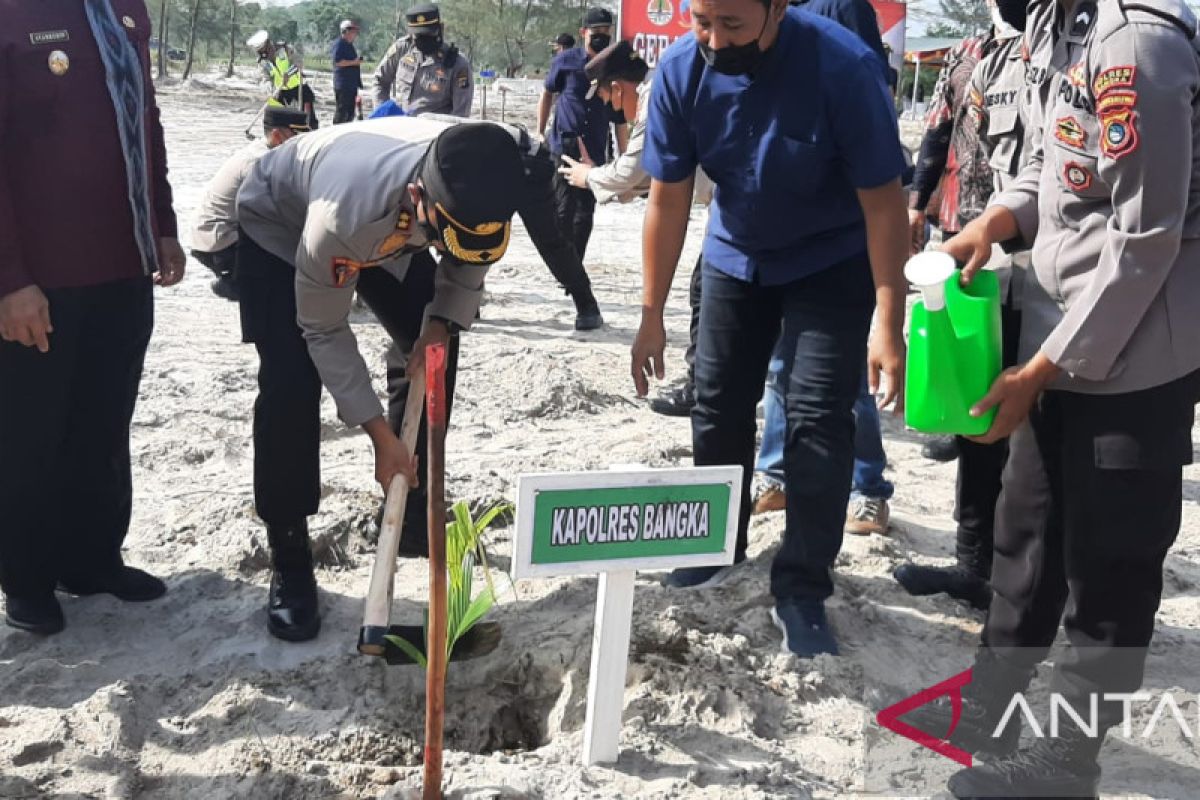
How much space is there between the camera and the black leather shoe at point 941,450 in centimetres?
497

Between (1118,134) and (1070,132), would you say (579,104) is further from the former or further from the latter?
(1118,134)

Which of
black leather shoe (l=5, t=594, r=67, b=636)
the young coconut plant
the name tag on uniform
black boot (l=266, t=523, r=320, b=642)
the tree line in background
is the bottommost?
black leather shoe (l=5, t=594, r=67, b=636)

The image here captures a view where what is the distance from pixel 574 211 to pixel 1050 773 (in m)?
5.41

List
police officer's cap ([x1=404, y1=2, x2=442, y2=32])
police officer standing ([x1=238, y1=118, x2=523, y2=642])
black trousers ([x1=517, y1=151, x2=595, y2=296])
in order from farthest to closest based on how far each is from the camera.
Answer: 1. police officer's cap ([x1=404, y1=2, x2=442, y2=32])
2. black trousers ([x1=517, y1=151, x2=595, y2=296])
3. police officer standing ([x1=238, y1=118, x2=523, y2=642])

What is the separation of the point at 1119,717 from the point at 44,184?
282 centimetres

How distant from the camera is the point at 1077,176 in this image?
7.31 feet

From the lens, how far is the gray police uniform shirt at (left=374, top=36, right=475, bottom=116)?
872 cm

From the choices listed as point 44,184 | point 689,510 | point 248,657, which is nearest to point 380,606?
point 248,657

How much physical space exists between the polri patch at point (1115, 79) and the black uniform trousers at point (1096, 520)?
23.0 inches

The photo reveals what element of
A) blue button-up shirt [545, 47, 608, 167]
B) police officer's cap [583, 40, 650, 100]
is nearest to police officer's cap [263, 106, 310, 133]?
police officer's cap [583, 40, 650, 100]

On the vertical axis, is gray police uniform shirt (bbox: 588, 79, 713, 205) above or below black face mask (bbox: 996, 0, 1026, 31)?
below

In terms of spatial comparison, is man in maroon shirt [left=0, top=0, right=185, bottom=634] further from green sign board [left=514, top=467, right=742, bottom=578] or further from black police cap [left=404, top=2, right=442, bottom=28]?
black police cap [left=404, top=2, right=442, bottom=28]

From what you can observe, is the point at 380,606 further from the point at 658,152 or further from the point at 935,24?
the point at 935,24

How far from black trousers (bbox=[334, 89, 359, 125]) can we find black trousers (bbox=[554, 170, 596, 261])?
8115 millimetres
